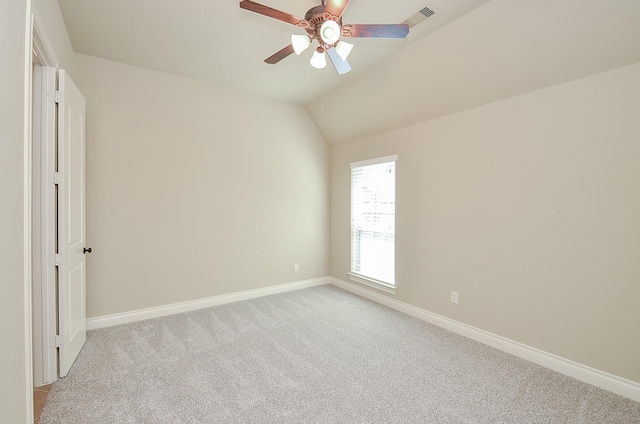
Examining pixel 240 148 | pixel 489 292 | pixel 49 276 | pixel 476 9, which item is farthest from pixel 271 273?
pixel 476 9

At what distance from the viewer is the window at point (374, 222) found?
3887 millimetres

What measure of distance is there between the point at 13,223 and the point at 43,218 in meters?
1.19

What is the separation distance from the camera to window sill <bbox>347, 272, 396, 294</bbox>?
3.83 m

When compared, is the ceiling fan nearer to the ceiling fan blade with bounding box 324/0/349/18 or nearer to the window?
the ceiling fan blade with bounding box 324/0/349/18

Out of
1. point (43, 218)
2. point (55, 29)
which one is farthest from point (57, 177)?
point (55, 29)

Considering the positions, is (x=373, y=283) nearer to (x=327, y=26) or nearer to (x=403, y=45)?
(x=403, y=45)

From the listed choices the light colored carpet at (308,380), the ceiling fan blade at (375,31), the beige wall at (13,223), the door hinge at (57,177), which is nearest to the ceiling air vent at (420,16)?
the ceiling fan blade at (375,31)

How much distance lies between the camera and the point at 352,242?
4512 millimetres

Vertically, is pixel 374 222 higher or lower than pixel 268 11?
lower

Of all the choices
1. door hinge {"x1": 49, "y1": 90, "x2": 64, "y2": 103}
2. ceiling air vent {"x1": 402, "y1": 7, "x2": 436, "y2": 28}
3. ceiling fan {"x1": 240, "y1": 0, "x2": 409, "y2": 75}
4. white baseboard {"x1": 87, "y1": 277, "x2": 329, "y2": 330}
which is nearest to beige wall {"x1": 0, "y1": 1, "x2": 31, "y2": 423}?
door hinge {"x1": 49, "y1": 90, "x2": 64, "y2": 103}

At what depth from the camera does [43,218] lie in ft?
6.85

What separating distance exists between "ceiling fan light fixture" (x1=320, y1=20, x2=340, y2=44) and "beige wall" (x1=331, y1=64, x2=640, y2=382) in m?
1.85

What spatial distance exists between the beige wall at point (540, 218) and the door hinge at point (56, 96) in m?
3.45

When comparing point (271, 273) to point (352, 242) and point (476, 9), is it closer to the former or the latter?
point (352, 242)
